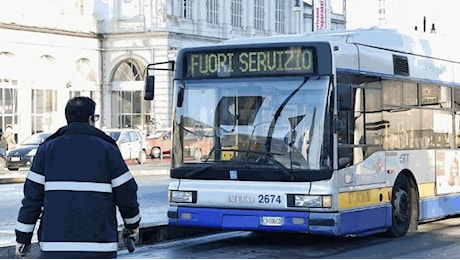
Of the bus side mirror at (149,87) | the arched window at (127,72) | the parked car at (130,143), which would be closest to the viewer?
the bus side mirror at (149,87)

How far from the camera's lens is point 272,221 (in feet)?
40.5

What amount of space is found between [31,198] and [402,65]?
9132mm

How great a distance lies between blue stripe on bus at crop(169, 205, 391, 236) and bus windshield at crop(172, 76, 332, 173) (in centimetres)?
63

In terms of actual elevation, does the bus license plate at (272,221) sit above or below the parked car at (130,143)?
below

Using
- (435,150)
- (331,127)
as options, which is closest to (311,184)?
(331,127)

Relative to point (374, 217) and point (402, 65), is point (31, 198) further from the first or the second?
point (402, 65)

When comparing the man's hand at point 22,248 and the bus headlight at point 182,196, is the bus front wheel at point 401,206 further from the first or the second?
the man's hand at point 22,248

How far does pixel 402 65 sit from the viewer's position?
1467 cm

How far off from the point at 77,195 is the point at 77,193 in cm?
1

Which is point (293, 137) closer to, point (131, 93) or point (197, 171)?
point (197, 171)

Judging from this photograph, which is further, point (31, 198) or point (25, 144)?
point (25, 144)

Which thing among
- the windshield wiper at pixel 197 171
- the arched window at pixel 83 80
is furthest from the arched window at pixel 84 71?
the windshield wiper at pixel 197 171

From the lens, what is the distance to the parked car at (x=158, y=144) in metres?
49.8

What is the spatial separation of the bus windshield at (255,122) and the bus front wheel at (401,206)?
7.00ft
